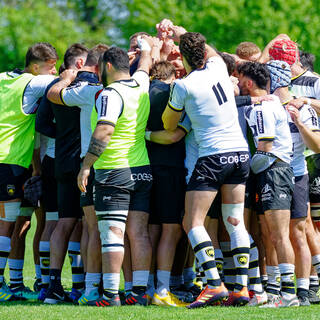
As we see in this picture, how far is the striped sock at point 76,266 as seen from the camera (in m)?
8.44

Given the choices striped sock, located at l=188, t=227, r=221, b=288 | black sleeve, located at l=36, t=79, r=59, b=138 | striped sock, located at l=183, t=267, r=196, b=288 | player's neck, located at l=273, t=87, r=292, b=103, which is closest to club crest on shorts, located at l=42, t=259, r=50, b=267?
black sleeve, located at l=36, t=79, r=59, b=138

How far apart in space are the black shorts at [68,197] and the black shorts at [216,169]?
1609 mm

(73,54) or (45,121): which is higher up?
(73,54)

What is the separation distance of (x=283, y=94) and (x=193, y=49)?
1.32 metres

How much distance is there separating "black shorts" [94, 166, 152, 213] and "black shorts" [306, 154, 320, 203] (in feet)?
7.08

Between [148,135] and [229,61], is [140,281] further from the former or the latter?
[229,61]

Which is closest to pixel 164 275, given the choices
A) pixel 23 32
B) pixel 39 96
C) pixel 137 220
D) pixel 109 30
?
pixel 137 220

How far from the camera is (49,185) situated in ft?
29.1

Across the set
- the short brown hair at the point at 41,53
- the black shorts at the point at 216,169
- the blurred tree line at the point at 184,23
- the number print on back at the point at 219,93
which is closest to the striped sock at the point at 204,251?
the black shorts at the point at 216,169

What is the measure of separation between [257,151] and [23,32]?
111ft

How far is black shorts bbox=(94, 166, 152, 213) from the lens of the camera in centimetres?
752

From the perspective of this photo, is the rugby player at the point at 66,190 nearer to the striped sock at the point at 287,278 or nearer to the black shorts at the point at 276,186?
the black shorts at the point at 276,186

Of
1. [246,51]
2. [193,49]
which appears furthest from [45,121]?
[246,51]

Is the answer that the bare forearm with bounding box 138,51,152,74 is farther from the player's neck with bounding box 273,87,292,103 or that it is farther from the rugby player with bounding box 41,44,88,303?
the player's neck with bounding box 273,87,292,103
